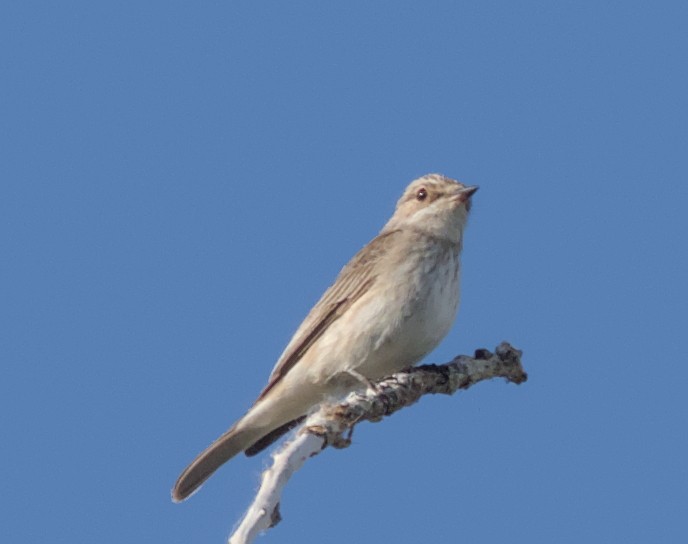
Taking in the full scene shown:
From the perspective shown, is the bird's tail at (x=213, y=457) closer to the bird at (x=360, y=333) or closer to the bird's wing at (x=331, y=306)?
the bird at (x=360, y=333)

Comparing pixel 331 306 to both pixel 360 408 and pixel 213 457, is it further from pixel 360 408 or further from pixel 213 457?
pixel 360 408

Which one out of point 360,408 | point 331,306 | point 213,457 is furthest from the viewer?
point 331,306

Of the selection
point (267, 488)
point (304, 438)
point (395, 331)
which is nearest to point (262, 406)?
point (395, 331)

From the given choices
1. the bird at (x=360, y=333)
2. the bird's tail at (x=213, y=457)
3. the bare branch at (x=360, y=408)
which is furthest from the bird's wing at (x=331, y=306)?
the bare branch at (x=360, y=408)

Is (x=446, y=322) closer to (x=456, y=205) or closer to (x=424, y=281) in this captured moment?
(x=424, y=281)

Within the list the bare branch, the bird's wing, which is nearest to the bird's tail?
the bird's wing

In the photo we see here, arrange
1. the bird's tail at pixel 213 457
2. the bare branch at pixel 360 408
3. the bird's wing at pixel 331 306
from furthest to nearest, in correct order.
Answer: the bird's wing at pixel 331 306 < the bird's tail at pixel 213 457 < the bare branch at pixel 360 408

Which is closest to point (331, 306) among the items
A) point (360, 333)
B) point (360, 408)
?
point (360, 333)
